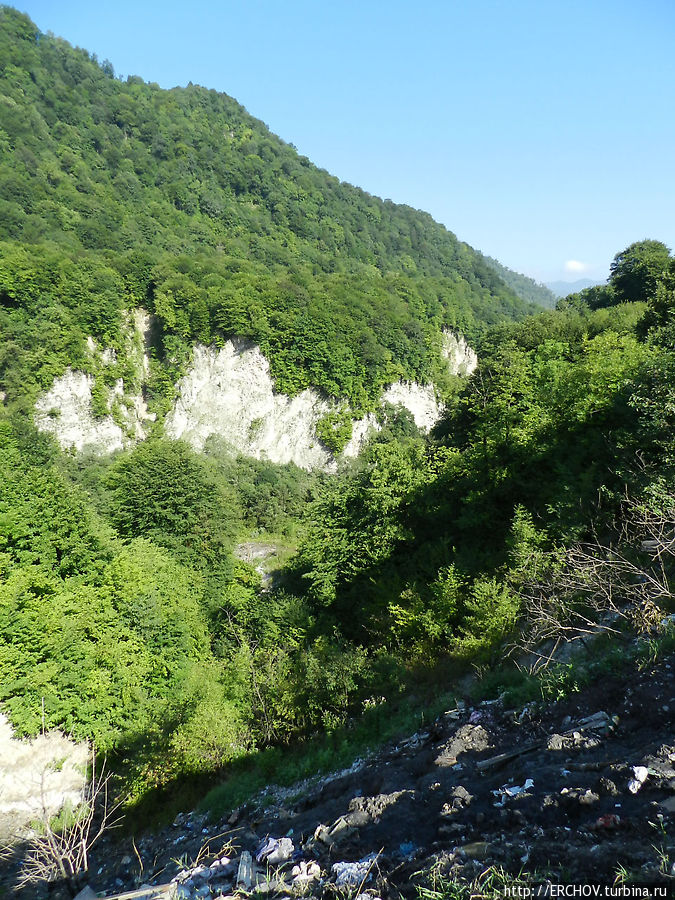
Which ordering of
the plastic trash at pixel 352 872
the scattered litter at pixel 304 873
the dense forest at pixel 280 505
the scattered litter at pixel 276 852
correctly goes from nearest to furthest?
the plastic trash at pixel 352 872 → the scattered litter at pixel 304 873 → the scattered litter at pixel 276 852 → the dense forest at pixel 280 505

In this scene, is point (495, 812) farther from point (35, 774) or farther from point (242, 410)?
point (242, 410)

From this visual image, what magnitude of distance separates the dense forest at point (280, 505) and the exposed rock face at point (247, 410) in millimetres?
2167

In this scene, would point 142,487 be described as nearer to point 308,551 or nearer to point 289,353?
point 308,551

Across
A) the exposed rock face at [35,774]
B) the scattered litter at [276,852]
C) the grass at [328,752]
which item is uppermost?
the scattered litter at [276,852]

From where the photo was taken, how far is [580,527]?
11.8m

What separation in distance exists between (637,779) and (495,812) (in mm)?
1348

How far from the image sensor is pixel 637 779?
4.15 m

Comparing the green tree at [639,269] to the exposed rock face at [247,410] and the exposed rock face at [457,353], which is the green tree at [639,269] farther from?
the exposed rock face at [247,410]

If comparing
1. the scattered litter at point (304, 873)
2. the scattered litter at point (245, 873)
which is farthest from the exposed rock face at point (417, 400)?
the scattered litter at point (304, 873)

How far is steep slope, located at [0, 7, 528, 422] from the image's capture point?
53750 millimetres

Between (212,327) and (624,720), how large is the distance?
189ft

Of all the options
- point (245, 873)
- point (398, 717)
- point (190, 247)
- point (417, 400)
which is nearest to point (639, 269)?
point (417, 400)

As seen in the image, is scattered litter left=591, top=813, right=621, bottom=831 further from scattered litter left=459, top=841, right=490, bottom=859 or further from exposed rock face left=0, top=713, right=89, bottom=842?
exposed rock face left=0, top=713, right=89, bottom=842

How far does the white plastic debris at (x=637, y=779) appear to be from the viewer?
407 cm
